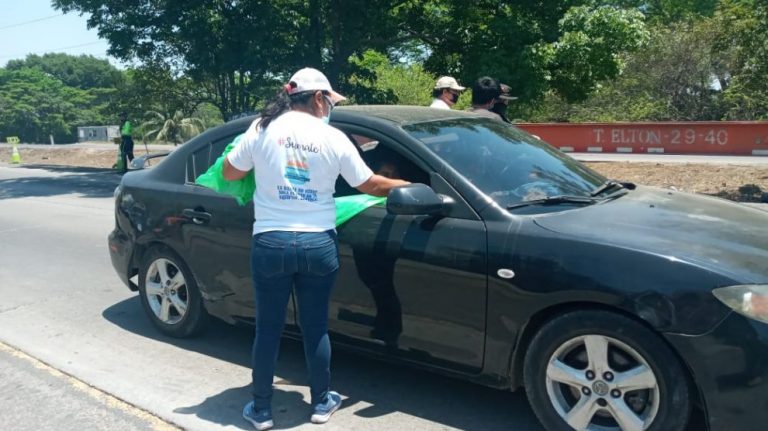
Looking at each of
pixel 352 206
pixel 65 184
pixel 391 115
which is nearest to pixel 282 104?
pixel 352 206

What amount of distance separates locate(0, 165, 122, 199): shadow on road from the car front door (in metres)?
12.2

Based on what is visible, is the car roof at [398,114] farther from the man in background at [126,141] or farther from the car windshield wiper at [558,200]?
the man in background at [126,141]

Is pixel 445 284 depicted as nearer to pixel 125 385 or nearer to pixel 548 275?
pixel 548 275

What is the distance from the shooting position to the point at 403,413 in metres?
3.85

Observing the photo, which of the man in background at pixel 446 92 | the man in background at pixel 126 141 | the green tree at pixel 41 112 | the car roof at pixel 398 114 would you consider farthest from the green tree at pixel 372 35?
the green tree at pixel 41 112

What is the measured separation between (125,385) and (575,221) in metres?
→ 2.83

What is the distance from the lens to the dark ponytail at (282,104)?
345 centimetres

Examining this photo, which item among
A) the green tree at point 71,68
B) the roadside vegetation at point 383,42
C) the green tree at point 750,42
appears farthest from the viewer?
the green tree at point 71,68

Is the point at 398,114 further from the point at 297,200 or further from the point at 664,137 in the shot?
the point at 664,137

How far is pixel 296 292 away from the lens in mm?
3564

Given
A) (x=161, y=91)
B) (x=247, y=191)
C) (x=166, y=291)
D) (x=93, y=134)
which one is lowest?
(x=166, y=291)

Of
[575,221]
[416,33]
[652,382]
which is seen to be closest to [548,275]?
[575,221]

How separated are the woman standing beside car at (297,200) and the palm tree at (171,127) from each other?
36.6 meters

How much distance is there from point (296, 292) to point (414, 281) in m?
0.60
